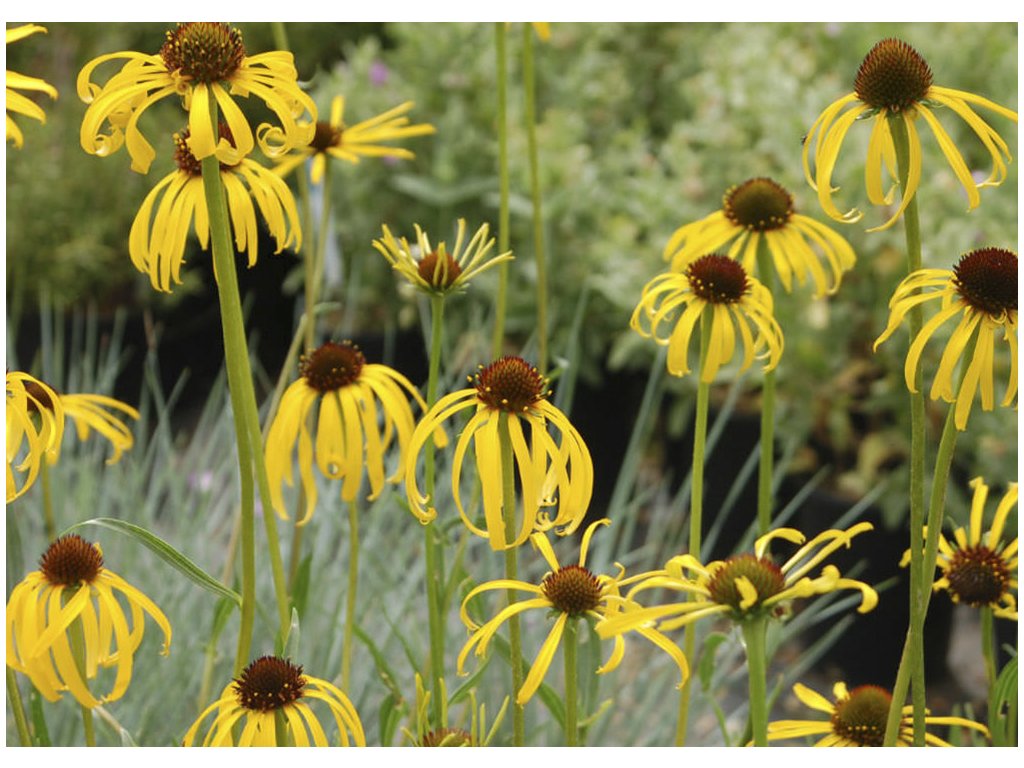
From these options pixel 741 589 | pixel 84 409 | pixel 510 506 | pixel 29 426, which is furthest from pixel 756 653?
pixel 84 409

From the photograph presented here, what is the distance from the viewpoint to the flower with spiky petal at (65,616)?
1.90ft

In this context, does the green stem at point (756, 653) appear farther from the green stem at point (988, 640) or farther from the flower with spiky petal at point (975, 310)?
the green stem at point (988, 640)

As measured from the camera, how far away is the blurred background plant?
6.03 ft

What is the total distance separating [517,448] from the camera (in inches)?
21.5

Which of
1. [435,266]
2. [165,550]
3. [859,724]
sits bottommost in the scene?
[859,724]

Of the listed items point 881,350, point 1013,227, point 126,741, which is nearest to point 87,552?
point 126,741

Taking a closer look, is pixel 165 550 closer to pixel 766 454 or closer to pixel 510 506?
pixel 510 506

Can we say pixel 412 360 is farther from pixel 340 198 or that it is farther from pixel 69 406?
pixel 69 406

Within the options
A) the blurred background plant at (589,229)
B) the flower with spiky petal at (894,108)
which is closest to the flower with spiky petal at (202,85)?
the flower with spiky petal at (894,108)

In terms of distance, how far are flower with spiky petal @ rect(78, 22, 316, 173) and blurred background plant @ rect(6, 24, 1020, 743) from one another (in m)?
0.88

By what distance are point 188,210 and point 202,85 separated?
3.4 inches

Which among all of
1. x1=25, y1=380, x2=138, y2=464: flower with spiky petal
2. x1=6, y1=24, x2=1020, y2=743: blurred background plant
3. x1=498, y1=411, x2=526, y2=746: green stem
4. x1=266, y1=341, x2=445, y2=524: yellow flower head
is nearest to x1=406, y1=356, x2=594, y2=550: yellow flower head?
x1=498, y1=411, x2=526, y2=746: green stem

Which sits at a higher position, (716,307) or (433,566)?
(716,307)

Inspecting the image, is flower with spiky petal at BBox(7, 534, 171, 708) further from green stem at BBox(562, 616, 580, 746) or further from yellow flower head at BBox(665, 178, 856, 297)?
yellow flower head at BBox(665, 178, 856, 297)
